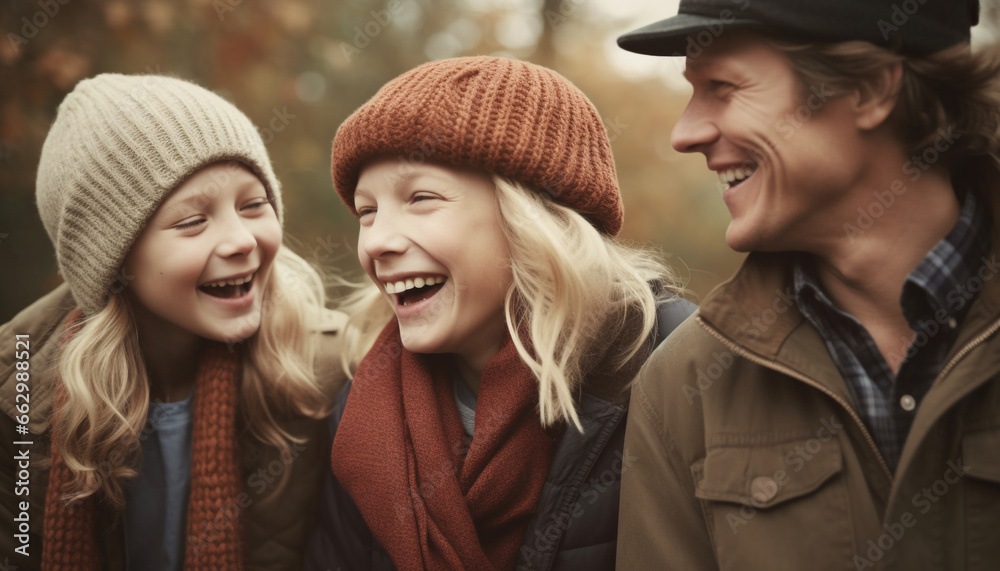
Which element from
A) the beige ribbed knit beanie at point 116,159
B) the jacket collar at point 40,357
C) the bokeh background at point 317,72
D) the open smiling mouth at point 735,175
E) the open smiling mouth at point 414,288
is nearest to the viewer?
the open smiling mouth at point 735,175

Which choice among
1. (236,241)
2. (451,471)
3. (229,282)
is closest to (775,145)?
(451,471)

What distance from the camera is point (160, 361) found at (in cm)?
279

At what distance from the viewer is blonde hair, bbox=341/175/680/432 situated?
2184 millimetres

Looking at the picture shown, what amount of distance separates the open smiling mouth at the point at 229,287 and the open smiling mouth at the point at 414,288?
0.64 m

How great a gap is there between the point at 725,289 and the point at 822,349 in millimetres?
274

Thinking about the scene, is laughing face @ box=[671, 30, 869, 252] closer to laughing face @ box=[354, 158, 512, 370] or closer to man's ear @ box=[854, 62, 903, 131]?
man's ear @ box=[854, 62, 903, 131]

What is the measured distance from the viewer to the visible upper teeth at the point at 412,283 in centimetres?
226

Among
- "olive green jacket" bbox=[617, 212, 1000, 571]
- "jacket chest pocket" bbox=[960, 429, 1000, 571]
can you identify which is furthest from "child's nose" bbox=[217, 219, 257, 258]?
"jacket chest pocket" bbox=[960, 429, 1000, 571]

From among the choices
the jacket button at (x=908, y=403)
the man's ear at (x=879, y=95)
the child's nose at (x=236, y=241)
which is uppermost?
the man's ear at (x=879, y=95)

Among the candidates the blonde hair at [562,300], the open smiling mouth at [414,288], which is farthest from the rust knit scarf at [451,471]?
the open smiling mouth at [414,288]

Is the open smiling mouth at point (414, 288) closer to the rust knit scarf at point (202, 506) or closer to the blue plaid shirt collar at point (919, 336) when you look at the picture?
the rust knit scarf at point (202, 506)

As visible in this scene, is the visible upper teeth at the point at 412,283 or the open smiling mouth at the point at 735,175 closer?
the open smiling mouth at the point at 735,175

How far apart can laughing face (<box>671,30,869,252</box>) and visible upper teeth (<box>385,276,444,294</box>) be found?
0.90 metres

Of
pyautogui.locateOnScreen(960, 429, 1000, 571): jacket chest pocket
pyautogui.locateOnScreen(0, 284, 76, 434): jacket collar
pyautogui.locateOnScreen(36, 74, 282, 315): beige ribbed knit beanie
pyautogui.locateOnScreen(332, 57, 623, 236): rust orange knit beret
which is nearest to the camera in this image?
pyautogui.locateOnScreen(960, 429, 1000, 571): jacket chest pocket
